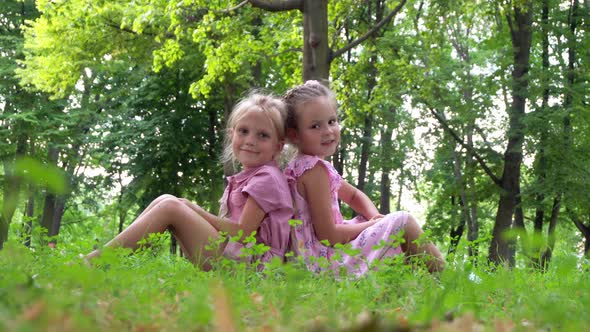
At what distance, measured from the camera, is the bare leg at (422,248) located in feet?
13.1

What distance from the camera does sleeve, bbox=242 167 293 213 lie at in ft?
13.8

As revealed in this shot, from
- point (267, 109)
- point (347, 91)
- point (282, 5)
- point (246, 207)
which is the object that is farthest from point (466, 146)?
point (246, 207)

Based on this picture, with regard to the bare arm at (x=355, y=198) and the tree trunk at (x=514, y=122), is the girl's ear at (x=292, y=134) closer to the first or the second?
the bare arm at (x=355, y=198)

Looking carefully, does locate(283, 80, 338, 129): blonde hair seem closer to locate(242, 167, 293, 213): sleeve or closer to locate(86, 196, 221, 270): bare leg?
locate(242, 167, 293, 213): sleeve

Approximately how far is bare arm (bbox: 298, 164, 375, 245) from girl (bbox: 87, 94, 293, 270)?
151mm

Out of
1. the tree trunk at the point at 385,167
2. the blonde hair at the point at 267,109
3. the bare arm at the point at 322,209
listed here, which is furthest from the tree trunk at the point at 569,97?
the blonde hair at the point at 267,109

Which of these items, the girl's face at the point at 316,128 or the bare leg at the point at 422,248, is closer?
the bare leg at the point at 422,248

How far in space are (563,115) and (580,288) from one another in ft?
31.3

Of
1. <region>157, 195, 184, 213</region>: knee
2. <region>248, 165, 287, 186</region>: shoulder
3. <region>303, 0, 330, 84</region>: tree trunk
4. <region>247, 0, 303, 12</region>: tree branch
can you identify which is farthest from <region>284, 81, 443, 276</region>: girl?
<region>247, 0, 303, 12</region>: tree branch

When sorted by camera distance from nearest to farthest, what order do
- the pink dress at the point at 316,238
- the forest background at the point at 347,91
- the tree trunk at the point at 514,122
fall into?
the pink dress at the point at 316,238
the forest background at the point at 347,91
the tree trunk at the point at 514,122

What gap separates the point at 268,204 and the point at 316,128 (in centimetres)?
72

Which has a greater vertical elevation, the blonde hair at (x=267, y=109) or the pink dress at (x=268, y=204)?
the blonde hair at (x=267, y=109)

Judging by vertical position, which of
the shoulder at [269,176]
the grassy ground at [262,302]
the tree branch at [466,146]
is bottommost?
the grassy ground at [262,302]

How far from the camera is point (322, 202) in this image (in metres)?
4.30
